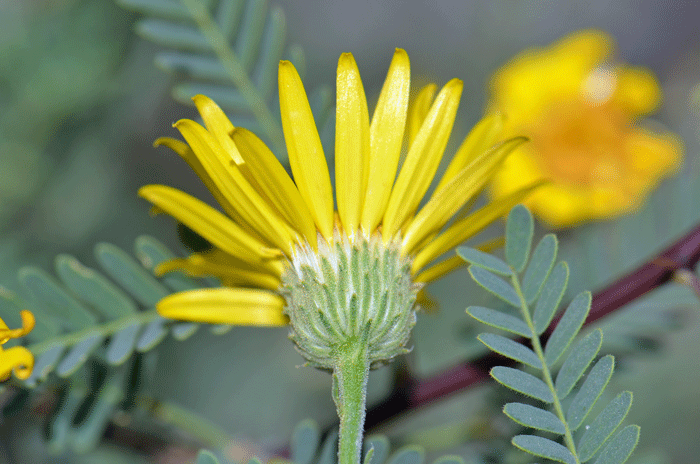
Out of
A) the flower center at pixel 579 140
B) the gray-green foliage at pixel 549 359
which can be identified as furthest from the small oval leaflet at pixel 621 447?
the flower center at pixel 579 140

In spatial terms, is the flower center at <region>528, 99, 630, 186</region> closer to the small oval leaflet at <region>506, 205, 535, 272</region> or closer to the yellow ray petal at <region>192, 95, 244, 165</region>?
the small oval leaflet at <region>506, 205, 535, 272</region>

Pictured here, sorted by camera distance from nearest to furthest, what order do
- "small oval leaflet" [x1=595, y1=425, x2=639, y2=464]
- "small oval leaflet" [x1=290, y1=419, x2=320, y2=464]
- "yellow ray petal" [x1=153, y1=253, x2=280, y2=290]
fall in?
"small oval leaflet" [x1=595, y1=425, x2=639, y2=464]
"yellow ray petal" [x1=153, y1=253, x2=280, y2=290]
"small oval leaflet" [x1=290, y1=419, x2=320, y2=464]

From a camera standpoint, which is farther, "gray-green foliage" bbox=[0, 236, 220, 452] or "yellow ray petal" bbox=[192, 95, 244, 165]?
"gray-green foliage" bbox=[0, 236, 220, 452]

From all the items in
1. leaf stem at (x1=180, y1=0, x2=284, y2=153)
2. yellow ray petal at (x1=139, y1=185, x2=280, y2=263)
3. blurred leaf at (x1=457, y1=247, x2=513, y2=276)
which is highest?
leaf stem at (x1=180, y1=0, x2=284, y2=153)

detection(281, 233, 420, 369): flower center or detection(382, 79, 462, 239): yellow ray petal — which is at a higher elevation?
detection(382, 79, 462, 239): yellow ray petal

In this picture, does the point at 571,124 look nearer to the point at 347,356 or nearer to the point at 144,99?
the point at 144,99

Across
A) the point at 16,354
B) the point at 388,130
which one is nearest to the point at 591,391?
the point at 388,130

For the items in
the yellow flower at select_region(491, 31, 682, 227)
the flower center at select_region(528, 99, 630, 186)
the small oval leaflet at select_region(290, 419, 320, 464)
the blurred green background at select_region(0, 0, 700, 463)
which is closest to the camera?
the small oval leaflet at select_region(290, 419, 320, 464)

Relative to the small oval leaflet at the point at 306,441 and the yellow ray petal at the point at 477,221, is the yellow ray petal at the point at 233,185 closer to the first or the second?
the yellow ray petal at the point at 477,221

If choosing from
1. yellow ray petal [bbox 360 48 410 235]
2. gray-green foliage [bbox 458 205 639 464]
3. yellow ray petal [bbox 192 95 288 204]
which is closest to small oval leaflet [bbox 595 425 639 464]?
gray-green foliage [bbox 458 205 639 464]
